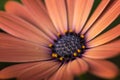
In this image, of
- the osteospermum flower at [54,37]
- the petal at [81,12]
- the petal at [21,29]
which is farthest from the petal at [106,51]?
the petal at [21,29]

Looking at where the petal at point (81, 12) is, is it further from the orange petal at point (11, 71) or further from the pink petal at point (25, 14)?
the orange petal at point (11, 71)

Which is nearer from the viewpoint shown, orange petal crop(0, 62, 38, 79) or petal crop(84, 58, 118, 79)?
petal crop(84, 58, 118, 79)

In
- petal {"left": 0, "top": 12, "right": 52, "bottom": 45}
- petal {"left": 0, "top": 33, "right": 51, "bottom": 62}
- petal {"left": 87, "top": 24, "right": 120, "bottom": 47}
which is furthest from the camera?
petal {"left": 0, "top": 12, "right": 52, "bottom": 45}

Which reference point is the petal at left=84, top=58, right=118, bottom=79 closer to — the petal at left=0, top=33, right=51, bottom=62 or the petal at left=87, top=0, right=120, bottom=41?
the petal at left=87, top=0, right=120, bottom=41

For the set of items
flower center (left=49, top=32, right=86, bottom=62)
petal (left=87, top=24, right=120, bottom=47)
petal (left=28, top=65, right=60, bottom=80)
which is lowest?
petal (left=28, top=65, right=60, bottom=80)

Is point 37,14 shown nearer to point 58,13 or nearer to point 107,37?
point 58,13

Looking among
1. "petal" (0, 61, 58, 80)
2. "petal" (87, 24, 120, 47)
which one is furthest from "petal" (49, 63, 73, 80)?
Result: "petal" (87, 24, 120, 47)

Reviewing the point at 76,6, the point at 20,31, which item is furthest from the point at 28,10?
the point at 76,6

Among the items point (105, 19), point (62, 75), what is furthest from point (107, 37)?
point (62, 75)

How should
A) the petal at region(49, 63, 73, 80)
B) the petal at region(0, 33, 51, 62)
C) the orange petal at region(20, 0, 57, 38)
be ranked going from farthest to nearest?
the orange petal at region(20, 0, 57, 38) < the petal at region(0, 33, 51, 62) < the petal at region(49, 63, 73, 80)
